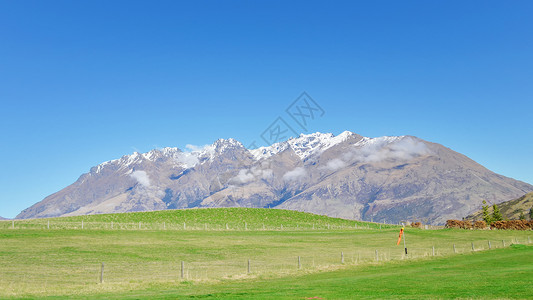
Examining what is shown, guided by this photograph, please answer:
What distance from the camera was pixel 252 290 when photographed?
36.3m

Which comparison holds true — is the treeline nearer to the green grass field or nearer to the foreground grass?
the green grass field

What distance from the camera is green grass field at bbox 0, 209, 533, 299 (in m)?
34.5

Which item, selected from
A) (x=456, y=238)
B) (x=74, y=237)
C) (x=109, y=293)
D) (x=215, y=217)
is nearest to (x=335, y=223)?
(x=215, y=217)

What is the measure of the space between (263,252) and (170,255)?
17014mm

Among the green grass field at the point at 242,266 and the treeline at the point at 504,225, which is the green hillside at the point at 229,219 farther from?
the treeline at the point at 504,225

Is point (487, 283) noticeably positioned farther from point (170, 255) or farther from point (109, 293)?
point (170, 255)

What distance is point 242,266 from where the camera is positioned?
60781 mm

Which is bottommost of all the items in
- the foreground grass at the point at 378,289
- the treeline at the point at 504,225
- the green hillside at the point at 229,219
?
the foreground grass at the point at 378,289

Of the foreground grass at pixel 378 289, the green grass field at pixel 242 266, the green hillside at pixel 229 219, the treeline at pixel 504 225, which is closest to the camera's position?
the foreground grass at pixel 378 289

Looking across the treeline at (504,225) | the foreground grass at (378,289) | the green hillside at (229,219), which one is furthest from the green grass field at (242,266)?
the green hillside at (229,219)

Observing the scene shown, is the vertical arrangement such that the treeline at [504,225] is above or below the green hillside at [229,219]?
below

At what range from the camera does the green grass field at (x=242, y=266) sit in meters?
34.5

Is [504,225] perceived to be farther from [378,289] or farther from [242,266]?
[378,289]

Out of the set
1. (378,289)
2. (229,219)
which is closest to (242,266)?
(378,289)
